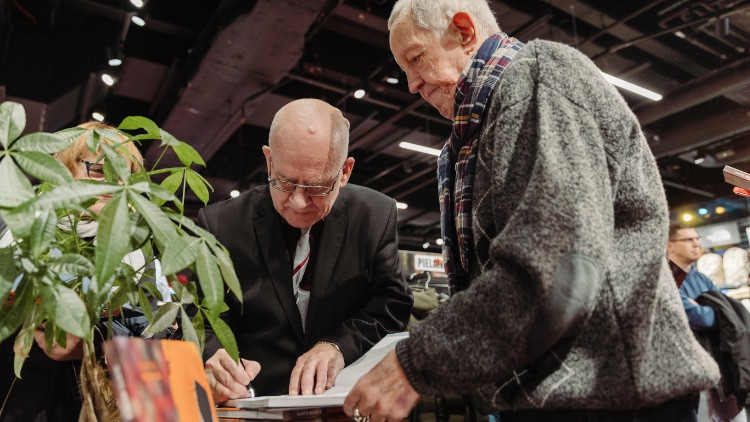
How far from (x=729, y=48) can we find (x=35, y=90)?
729 centimetres

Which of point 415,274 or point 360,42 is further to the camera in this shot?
point 360,42

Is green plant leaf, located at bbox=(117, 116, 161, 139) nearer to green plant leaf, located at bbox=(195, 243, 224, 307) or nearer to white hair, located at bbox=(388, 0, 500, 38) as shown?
green plant leaf, located at bbox=(195, 243, 224, 307)

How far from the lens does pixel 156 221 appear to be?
29.7 inches

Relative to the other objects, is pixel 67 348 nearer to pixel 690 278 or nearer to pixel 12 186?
pixel 12 186

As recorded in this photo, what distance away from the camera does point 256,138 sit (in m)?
8.59

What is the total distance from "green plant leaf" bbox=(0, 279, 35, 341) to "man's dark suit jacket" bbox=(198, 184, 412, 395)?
66 centimetres

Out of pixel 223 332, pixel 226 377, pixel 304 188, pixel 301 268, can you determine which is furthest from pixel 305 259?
pixel 223 332

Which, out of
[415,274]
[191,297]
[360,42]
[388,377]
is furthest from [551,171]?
[360,42]

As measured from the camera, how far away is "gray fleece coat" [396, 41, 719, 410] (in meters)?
0.74

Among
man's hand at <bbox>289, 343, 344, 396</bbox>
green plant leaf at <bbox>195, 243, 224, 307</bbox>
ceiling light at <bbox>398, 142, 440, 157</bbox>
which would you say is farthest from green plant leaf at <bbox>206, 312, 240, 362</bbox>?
ceiling light at <bbox>398, 142, 440, 157</bbox>

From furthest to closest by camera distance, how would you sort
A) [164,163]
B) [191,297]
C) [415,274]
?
[164,163], [415,274], [191,297]

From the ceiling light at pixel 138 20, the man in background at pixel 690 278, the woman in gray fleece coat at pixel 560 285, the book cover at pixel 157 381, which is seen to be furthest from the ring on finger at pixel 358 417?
the ceiling light at pixel 138 20

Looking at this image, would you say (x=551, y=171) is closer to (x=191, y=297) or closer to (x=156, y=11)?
(x=191, y=297)

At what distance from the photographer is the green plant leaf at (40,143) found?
2.55 ft
